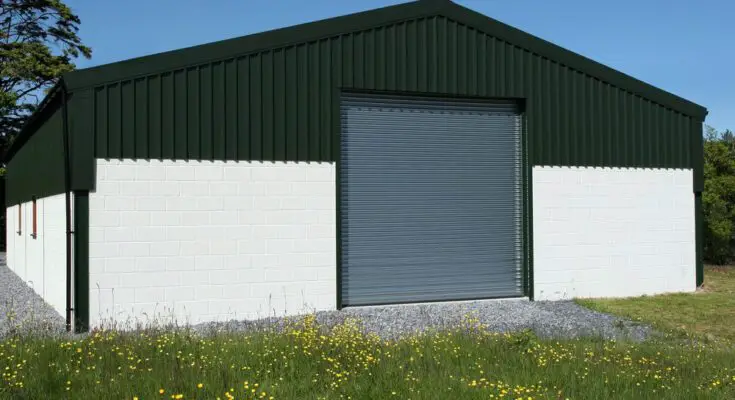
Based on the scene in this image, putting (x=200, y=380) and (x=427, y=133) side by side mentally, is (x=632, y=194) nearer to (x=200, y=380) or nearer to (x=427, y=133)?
(x=427, y=133)

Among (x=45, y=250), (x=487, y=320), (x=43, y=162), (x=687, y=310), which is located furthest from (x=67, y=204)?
(x=687, y=310)

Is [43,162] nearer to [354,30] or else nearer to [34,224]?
[34,224]

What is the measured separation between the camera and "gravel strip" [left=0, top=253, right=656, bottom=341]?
33.0 ft

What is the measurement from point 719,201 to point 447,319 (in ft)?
46.4

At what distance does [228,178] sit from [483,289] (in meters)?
5.43

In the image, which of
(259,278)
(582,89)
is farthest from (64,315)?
(582,89)

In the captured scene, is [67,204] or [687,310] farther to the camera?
[687,310]

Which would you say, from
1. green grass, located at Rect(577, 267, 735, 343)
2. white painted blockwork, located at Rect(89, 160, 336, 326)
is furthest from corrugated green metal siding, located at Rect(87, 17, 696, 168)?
green grass, located at Rect(577, 267, 735, 343)

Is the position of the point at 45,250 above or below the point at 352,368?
above

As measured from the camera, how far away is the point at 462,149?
527 inches

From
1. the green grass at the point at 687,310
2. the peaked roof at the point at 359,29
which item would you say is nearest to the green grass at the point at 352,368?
the green grass at the point at 687,310

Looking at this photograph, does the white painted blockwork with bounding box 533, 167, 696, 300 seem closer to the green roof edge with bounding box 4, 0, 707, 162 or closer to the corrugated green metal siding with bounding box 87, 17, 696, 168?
the corrugated green metal siding with bounding box 87, 17, 696, 168

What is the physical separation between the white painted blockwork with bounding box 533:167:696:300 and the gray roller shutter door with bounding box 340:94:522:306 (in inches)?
24.2

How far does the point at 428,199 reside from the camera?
13.1 m
